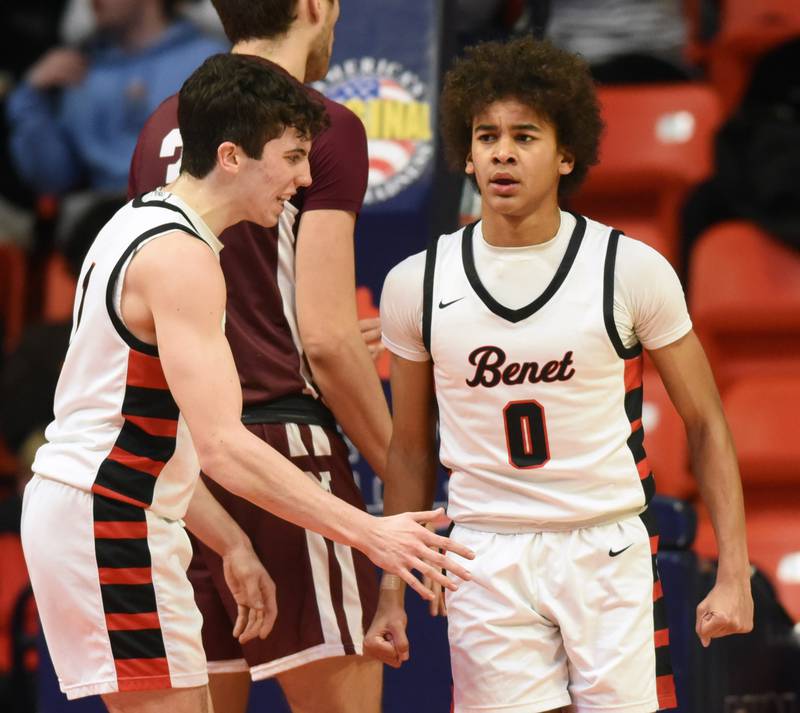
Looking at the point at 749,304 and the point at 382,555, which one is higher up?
the point at 749,304

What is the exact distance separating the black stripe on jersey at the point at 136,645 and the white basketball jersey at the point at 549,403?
0.63 metres

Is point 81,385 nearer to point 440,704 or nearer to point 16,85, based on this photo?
point 440,704

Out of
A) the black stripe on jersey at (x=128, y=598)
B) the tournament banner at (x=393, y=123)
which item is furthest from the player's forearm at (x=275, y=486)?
the tournament banner at (x=393, y=123)

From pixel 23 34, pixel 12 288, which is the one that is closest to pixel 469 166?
pixel 12 288

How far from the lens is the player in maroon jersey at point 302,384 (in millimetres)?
3148

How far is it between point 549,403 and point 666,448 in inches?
126

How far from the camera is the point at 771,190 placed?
6.24 metres

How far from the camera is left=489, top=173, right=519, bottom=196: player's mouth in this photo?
9.62 ft

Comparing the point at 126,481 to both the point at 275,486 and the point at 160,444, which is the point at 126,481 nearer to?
the point at 160,444

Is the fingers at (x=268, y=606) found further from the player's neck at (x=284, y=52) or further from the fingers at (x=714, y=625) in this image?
the player's neck at (x=284, y=52)

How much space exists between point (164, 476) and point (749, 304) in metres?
4.05

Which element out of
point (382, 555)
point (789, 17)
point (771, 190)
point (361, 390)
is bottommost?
point (382, 555)

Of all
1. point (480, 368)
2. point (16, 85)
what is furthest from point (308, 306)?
point (16, 85)

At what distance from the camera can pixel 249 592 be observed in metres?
3.03
